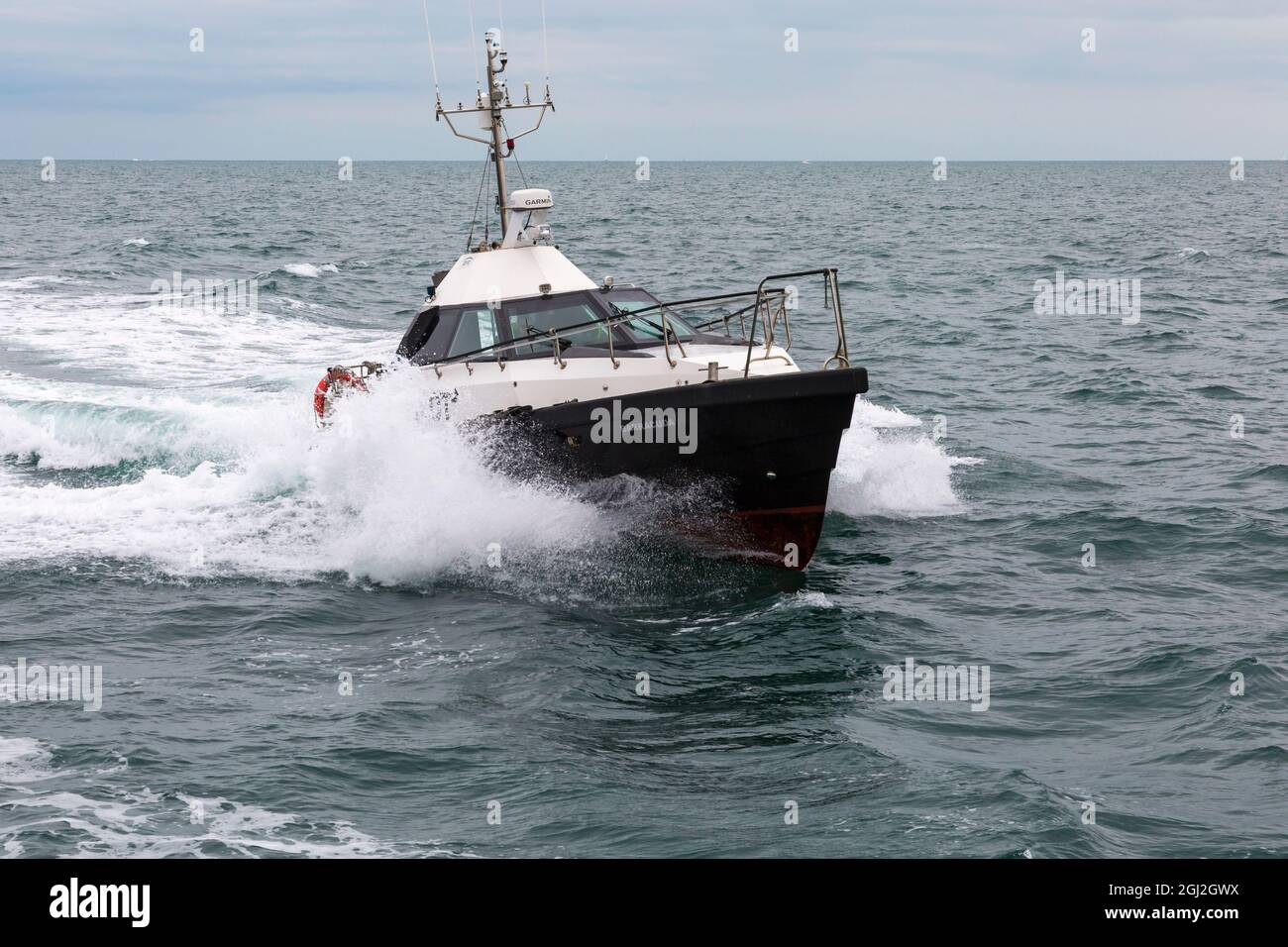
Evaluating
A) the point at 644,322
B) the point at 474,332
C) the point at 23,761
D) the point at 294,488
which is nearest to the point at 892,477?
the point at 644,322

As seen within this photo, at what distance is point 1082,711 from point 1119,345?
17008 mm

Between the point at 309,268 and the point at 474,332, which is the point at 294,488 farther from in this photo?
the point at 309,268

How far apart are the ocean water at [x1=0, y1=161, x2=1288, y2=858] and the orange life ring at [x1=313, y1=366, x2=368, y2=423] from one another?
0.60 m

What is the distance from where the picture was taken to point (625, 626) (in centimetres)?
1115

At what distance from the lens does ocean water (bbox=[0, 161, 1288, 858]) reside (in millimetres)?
7816

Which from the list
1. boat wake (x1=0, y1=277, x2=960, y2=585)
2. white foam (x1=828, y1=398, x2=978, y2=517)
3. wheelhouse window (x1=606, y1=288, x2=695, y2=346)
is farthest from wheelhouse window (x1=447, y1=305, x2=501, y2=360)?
white foam (x1=828, y1=398, x2=978, y2=517)

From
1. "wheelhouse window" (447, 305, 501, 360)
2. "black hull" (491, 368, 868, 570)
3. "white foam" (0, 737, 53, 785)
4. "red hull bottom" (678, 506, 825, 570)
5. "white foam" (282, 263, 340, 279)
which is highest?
"white foam" (282, 263, 340, 279)

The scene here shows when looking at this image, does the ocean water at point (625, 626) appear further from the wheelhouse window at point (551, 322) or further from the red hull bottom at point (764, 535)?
the wheelhouse window at point (551, 322)

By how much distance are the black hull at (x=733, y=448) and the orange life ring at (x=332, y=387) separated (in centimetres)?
280

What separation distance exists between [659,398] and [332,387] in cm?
457

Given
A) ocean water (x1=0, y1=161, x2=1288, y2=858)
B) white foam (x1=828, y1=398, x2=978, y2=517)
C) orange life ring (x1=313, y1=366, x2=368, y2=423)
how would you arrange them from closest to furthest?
ocean water (x1=0, y1=161, x2=1288, y2=858) < orange life ring (x1=313, y1=366, x2=368, y2=423) < white foam (x1=828, y1=398, x2=978, y2=517)

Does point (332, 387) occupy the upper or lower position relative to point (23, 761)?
upper

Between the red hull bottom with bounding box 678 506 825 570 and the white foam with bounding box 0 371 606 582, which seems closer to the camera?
the red hull bottom with bounding box 678 506 825 570

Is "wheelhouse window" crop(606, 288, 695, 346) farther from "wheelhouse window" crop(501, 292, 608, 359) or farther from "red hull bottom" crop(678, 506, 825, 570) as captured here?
"red hull bottom" crop(678, 506, 825, 570)
